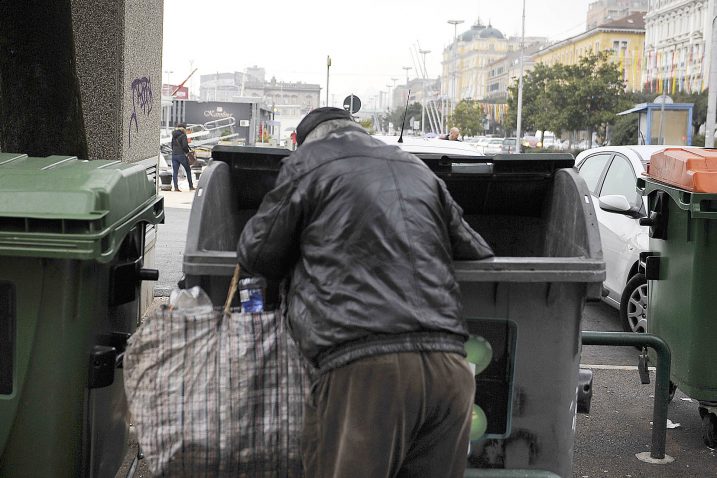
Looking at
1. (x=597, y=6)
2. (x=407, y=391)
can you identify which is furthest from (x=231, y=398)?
(x=597, y=6)

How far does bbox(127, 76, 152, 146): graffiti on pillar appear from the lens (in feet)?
23.9

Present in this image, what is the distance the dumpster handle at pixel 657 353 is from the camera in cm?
433

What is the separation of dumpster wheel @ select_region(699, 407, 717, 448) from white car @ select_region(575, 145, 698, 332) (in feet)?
5.72

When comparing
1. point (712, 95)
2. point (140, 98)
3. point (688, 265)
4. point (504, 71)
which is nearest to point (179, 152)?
point (140, 98)

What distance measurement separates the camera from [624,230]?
762cm

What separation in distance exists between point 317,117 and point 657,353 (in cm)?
245

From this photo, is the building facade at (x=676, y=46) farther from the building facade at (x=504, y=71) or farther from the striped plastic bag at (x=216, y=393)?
the striped plastic bag at (x=216, y=393)

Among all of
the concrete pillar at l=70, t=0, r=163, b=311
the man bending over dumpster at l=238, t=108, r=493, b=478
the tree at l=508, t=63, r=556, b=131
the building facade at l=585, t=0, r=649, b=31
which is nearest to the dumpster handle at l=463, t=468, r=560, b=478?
the man bending over dumpster at l=238, t=108, r=493, b=478

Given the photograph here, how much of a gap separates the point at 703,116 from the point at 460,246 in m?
53.6

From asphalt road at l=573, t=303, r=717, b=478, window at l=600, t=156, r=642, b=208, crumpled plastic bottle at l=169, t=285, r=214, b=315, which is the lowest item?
asphalt road at l=573, t=303, r=717, b=478

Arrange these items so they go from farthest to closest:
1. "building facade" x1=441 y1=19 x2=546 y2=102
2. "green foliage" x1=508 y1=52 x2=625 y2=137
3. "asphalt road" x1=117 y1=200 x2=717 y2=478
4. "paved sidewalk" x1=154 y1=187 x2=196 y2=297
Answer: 1. "building facade" x1=441 y1=19 x2=546 y2=102
2. "green foliage" x1=508 y1=52 x2=625 y2=137
3. "paved sidewalk" x1=154 y1=187 x2=196 y2=297
4. "asphalt road" x1=117 y1=200 x2=717 y2=478

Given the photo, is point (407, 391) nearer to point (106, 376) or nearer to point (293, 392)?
point (293, 392)

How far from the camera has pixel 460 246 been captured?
284 cm

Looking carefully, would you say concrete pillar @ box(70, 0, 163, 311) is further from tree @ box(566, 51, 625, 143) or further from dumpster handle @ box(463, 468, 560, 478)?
tree @ box(566, 51, 625, 143)
